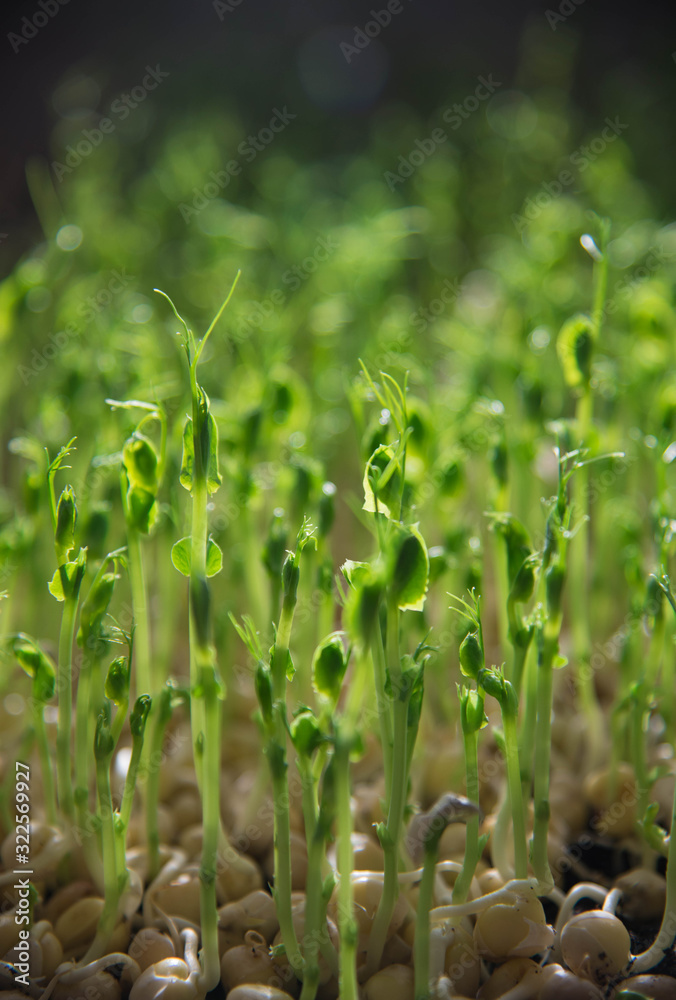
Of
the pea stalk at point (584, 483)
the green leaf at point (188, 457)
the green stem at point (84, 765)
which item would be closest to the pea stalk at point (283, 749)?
the green leaf at point (188, 457)

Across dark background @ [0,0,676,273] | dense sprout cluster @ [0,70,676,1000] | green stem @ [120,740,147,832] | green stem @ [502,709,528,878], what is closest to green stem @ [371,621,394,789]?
dense sprout cluster @ [0,70,676,1000]

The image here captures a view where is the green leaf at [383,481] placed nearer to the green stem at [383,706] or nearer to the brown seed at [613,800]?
the green stem at [383,706]

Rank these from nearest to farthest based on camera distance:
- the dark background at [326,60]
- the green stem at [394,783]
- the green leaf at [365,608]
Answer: the green leaf at [365,608] → the green stem at [394,783] → the dark background at [326,60]

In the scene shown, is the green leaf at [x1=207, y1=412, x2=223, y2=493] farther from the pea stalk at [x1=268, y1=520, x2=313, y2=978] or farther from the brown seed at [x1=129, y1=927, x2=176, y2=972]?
the brown seed at [x1=129, y1=927, x2=176, y2=972]

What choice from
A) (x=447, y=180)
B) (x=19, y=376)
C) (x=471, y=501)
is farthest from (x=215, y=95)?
(x=471, y=501)

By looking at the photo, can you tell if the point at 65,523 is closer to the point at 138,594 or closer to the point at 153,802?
the point at 138,594

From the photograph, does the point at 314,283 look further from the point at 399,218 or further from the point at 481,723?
the point at 481,723

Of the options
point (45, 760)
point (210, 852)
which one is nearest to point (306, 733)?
point (210, 852)
